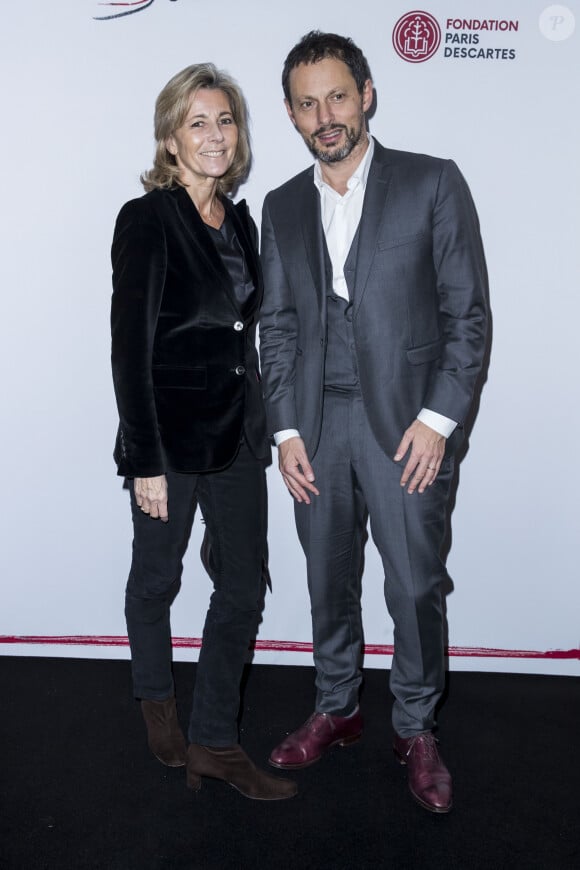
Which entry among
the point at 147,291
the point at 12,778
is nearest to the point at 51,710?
the point at 12,778

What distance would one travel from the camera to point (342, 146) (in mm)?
2348

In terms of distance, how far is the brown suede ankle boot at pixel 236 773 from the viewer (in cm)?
240

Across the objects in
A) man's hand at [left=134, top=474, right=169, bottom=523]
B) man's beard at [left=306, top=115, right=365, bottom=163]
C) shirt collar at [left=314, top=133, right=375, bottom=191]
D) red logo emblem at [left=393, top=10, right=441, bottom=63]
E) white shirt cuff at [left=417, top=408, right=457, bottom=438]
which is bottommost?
man's hand at [left=134, top=474, right=169, bottom=523]

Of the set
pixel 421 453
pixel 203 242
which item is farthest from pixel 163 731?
pixel 203 242

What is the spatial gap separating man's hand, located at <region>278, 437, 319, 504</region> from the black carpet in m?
0.80

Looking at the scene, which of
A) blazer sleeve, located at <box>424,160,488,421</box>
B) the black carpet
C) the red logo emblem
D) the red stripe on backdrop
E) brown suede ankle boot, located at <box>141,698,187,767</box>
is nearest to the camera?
the black carpet

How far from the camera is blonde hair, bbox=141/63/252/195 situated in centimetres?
232

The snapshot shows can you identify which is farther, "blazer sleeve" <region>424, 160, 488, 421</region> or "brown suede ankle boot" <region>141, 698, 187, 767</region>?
"brown suede ankle boot" <region>141, 698, 187, 767</region>

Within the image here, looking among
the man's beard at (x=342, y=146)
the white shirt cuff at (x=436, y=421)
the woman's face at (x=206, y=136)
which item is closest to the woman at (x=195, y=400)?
the woman's face at (x=206, y=136)

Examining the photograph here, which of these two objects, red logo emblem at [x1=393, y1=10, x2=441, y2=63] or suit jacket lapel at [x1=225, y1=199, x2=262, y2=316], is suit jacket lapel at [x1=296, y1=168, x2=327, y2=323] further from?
red logo emblem at [x1=393, y1=10, x2=441, y2=63]

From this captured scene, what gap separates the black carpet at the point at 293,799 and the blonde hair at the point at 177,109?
162 centimetres

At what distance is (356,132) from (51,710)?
1981 millimetres

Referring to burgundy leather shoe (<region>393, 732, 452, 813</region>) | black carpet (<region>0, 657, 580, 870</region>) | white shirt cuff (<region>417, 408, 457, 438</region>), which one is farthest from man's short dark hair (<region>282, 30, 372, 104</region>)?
black carpet (<region>0, 657, 580, 870</region>)

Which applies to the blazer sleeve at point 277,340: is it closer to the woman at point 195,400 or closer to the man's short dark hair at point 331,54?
the woman at point 195,400
